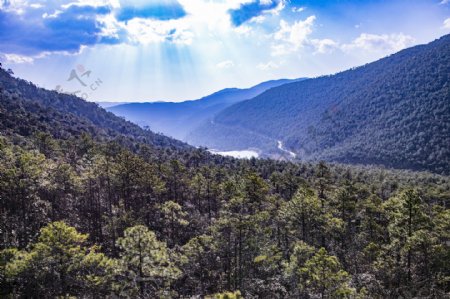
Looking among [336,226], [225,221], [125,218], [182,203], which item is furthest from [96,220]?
[336,226]

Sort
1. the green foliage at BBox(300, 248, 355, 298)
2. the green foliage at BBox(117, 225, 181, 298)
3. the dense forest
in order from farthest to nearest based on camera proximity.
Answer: the green foliage at BBox(300, 248, 355, 298)
the dense forest
the green foliage at BBox(117, 225, 181, 298)

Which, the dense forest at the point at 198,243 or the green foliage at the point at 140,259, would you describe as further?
the dense forest at the point at 198,243

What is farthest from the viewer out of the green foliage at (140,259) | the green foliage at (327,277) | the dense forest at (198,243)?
the green foliage at (327,277)

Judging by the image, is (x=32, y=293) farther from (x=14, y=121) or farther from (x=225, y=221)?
(x=14, y=121)

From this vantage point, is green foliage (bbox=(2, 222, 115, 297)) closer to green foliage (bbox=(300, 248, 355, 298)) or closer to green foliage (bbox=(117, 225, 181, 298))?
green foliage (bbox=(117, 225, 181, 298))

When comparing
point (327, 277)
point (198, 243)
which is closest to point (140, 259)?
point (198, 243)

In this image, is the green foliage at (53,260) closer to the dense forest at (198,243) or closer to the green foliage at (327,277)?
the dense forest at (198,243)

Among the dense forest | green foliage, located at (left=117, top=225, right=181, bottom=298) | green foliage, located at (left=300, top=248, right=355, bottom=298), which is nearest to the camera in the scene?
green foliage, located at (left=117, top=225, right=181, bottom=298)

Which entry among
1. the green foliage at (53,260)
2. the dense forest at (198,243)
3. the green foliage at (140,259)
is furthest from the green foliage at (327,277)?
the green foliage at (53,260)

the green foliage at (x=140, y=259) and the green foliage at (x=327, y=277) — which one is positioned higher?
the green foliage at (x=140, y=259)

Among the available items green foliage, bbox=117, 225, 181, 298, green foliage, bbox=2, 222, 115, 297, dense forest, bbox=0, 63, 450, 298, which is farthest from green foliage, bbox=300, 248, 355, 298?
green foliage, bbox=2, 222, 115, 297

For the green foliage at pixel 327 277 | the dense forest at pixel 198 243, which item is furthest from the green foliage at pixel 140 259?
the green foliage at pixel 327 277

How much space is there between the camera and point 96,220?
64.3 meters

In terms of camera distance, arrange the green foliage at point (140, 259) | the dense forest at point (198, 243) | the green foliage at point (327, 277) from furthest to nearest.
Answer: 1. the green foliage at point (327, 277)
2. the dense forest at point (198, 243)
3. the green foliage at point (140, 259)
